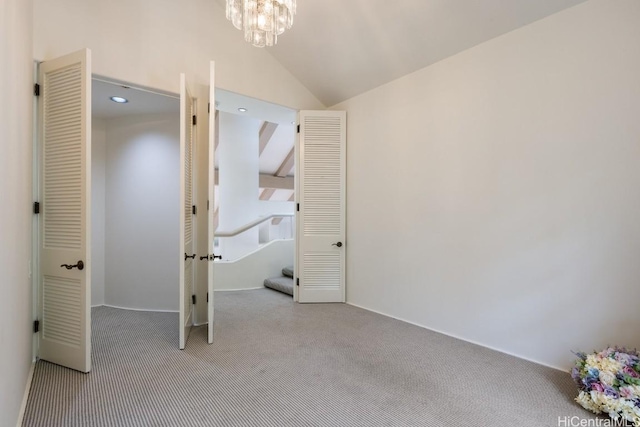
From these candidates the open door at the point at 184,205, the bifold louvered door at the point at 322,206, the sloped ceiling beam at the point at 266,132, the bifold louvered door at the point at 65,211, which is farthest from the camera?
the sloped ceiling beam at the point at 266,132

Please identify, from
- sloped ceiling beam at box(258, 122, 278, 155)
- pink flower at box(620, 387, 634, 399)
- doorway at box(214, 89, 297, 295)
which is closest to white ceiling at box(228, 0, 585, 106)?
doorway at box(214, 89, 297, 295)

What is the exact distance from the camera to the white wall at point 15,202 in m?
1.55

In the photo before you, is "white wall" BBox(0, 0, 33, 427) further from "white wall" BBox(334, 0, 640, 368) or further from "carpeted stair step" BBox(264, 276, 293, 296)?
"white wall" BBox(334, 0, 640, 368)

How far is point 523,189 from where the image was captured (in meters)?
2.68

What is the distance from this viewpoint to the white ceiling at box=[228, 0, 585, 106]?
266 cm

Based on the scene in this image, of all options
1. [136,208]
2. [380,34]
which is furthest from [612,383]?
[136,208]

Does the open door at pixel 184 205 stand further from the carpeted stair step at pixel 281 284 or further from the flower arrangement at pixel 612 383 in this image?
the flower arrangement at pixel 612 383

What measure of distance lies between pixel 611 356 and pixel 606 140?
56.2 inches

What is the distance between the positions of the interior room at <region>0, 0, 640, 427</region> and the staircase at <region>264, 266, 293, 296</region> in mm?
956

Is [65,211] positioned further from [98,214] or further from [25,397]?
[98,214]

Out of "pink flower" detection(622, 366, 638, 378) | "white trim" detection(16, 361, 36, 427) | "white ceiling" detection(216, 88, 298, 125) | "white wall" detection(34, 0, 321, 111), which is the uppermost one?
"white wall" detection(34, 0, 321, 111)

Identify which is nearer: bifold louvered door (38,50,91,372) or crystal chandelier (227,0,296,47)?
crystal chandelier (227,0,296,47)

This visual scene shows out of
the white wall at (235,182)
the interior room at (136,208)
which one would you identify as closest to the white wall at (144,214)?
the interior room at (136,208)

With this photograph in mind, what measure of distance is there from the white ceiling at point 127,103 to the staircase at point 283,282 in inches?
109
